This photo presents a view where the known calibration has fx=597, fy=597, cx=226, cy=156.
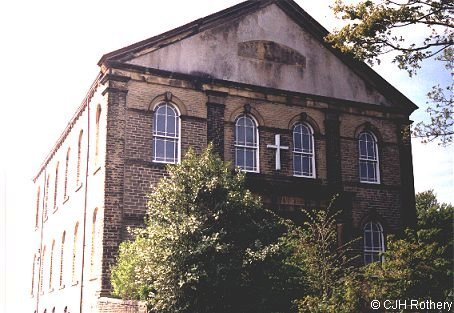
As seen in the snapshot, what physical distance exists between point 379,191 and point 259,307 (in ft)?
31.9

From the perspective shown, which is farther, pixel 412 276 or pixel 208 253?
pixel 208 253

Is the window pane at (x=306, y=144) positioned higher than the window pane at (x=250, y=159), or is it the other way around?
the window pane at (x=306, y=144)

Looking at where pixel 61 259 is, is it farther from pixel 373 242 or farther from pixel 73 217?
pixel 373 242

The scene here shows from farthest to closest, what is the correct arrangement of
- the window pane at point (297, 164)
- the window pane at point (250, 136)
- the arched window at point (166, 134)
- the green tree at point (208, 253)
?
the window pane at point (297, 164), the window pane at point (250, 136), the arched window at point (166, 134), the green tree at point (208, 253)

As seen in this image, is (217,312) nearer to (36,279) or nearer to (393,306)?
(393,306)

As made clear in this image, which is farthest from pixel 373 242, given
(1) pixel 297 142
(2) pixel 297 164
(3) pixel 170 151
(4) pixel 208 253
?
(4) pixel 208 253

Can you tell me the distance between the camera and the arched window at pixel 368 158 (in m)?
22.3

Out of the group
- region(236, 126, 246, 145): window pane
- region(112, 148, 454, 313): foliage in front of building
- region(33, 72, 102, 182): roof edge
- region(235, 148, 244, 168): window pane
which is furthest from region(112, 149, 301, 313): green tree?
region(33, 72, 102, 182): roof edge

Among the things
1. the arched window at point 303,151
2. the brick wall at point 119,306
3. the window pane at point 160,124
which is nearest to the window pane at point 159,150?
the window pane at point 160,124

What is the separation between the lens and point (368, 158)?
22.5 meters

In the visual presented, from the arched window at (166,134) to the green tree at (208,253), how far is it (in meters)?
3.70

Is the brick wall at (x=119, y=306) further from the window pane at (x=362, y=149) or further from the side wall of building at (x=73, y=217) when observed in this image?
the window pane at (x=362, y=149)

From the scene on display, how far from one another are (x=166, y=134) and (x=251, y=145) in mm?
3103

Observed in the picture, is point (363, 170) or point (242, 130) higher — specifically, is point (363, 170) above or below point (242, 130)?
below
